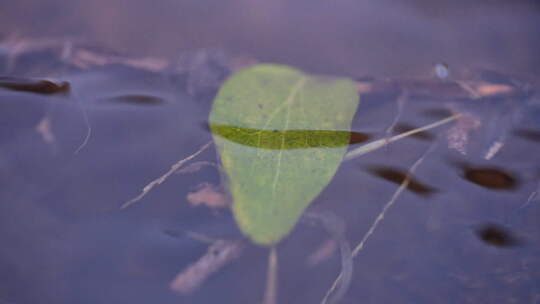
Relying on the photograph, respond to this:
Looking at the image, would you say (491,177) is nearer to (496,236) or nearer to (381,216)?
(496,236)

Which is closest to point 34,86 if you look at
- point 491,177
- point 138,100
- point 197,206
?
point 138,100

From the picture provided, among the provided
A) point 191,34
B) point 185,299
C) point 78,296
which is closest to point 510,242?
point 185,299

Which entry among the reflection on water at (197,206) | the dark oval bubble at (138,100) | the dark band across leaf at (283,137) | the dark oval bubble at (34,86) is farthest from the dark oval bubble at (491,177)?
the dark oval bubble at (34,86)

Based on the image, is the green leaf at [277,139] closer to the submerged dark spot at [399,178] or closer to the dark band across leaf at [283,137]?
the dark band across leaf at [283,137]

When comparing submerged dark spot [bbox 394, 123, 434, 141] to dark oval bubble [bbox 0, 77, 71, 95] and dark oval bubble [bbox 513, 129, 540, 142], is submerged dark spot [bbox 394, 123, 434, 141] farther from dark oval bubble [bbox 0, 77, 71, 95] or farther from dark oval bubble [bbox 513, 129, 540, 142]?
dark oval bubble [bbox 0, 77, 71, 95]

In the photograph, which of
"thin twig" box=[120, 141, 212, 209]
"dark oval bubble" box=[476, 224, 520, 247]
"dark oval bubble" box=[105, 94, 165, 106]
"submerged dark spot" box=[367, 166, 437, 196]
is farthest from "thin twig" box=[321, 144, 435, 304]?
"dark oval bubble" box=[105, 94, 165, 106]

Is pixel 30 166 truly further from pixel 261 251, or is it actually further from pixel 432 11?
pixel 432 11
